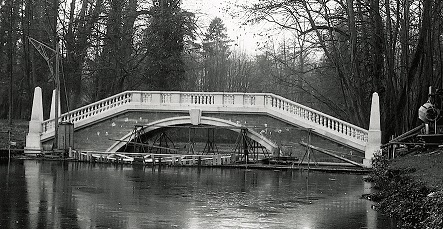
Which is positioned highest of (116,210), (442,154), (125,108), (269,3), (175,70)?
(269,3)

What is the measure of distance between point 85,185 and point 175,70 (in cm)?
1984

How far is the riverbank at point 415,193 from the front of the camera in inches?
400

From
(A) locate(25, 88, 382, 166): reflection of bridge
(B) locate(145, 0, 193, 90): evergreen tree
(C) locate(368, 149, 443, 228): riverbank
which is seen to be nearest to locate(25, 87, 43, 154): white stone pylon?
(A) locate(25, 88, 382, 166): reflection of bridge

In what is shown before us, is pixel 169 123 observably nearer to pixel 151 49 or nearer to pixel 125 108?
pixel 125 108

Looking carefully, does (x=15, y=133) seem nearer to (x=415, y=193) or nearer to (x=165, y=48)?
(x=165, y=48)

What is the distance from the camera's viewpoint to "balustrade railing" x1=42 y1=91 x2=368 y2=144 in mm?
29141

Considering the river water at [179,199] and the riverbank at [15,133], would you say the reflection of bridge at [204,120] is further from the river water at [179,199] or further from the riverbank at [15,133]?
the river water at [179,199]

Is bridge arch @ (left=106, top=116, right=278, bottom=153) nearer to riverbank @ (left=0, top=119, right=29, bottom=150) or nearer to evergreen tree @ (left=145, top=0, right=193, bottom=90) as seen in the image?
riverbank @ (left=0, top=119, right=29, bottom=150)

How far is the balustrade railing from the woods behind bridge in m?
2.19

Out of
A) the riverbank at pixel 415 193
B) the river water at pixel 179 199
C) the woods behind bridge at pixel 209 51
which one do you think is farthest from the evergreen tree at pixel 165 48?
the riverbank at pixel 415 193

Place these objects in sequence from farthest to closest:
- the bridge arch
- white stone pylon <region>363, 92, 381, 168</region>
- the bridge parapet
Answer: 1. the bridge arch
2. the bridge parapet
3. white stone pylon <region>363, 92, 381, 168</region>

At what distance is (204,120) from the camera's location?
103 feet

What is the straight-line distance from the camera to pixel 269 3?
32969 millimetres

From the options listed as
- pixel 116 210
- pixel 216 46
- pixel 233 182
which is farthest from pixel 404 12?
pixel 216 46
